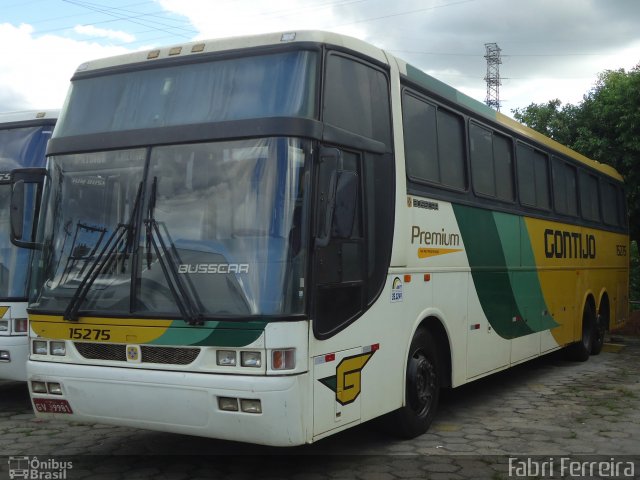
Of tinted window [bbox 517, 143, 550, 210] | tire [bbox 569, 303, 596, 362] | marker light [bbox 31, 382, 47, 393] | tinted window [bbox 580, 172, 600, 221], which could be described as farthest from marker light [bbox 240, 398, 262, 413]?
tinted window [bbox 580, 172, 600, 221]

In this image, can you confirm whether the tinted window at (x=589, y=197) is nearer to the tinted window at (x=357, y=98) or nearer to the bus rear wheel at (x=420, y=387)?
the bus rear wheel at (x=420, y=387)

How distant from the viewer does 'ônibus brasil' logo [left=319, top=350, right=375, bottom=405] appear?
523 centimetres

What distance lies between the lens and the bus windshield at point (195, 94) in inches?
204

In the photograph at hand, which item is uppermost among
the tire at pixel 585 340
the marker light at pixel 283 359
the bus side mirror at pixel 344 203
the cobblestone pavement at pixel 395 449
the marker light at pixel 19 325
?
the bus side mirror at pixel 344 203

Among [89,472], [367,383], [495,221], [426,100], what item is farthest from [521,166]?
[89,472]

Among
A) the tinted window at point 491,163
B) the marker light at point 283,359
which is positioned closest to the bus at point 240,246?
the marker light at point 283,359

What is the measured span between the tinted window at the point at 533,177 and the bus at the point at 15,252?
5601mm

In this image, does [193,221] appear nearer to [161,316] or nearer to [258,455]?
[161,316]

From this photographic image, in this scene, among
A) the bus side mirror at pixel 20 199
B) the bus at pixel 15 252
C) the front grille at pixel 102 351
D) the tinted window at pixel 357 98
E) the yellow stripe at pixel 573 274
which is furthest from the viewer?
the yellow stripe at pixel 573 274

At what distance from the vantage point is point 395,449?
6301 millimetres

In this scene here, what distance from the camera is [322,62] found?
209 inches

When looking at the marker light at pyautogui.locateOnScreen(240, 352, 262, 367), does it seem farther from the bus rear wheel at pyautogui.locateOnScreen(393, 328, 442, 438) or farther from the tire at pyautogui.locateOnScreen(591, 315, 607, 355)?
the tire at pyautogui.locateOnScreen(591, 315, 607, 355)

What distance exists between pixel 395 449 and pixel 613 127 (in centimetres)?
1304

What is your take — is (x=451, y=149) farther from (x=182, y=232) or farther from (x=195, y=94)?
(x=182, y=232)
